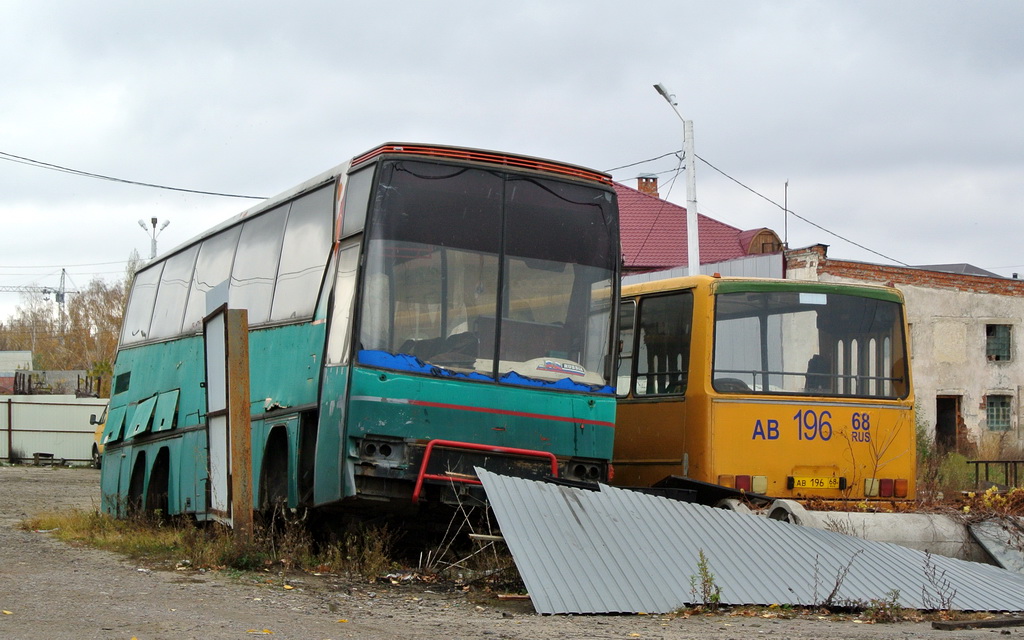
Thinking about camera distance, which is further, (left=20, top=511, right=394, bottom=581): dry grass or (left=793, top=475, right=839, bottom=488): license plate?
(left=793, top=475, right=839, bottom=488): license plate

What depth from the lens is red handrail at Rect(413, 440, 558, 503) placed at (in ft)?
31.2

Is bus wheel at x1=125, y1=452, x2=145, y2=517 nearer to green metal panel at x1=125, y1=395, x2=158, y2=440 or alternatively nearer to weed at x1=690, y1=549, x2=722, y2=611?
green metal panel at x1=125, y1=395, x2=158, y2=440

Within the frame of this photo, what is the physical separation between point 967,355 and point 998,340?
124 cm

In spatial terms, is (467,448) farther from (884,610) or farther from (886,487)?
(886,487)

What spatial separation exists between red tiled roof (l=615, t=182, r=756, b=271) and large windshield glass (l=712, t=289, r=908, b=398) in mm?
29815

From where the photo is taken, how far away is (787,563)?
8836mm

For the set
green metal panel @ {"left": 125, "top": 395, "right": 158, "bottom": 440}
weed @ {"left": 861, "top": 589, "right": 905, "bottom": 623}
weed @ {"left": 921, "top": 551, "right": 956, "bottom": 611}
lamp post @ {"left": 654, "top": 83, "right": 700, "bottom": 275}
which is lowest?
weed @ {"left": 861, "top": 589, "right": 905, "bottom": 623}

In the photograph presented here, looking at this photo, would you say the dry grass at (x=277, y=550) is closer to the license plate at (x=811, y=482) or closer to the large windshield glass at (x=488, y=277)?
the large windshield glass at (x=488, y=277)

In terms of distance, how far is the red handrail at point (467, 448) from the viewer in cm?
950

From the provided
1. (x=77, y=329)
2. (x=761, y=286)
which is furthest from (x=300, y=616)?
(x=77, y=329)

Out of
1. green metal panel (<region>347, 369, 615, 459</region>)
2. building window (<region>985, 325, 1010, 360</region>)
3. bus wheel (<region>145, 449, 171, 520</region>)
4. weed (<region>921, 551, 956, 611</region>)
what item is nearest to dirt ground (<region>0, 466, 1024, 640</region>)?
weed (<region>921, 551, 956, 611</region>)

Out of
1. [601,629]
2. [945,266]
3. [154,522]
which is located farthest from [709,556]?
[945,266]

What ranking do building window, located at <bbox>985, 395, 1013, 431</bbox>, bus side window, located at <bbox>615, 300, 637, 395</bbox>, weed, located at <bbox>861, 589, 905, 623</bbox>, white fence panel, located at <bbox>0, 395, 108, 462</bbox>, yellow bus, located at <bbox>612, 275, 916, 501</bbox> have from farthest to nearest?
white fence panel, located at <bbox>0, 395, 108, 462</bbox> < building window, located at <bbox>985, 395, 1013, 431</bbox> < bus side window, located at <bbox>615, 300, 637, 395</bbox> < yellow bus, located at <bbox>612, 275, 916, 501</bbox> < weed, located at <bbox>861, 589, 905, 623</bbox>

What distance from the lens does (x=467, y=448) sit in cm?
970
